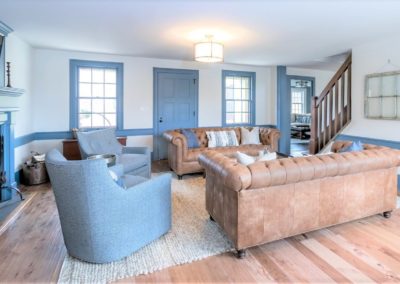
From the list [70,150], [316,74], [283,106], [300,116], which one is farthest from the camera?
[300,116]

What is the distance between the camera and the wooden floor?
1.97 metres

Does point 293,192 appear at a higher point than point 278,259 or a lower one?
higher

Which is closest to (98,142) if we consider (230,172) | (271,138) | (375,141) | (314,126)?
(230,172)

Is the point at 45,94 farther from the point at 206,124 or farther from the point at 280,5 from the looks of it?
the point at 280,5

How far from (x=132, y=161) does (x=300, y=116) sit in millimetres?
9083

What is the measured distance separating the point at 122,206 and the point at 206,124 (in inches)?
175

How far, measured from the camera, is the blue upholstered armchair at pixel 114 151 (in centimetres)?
380

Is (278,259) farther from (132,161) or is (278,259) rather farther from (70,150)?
(70,150)

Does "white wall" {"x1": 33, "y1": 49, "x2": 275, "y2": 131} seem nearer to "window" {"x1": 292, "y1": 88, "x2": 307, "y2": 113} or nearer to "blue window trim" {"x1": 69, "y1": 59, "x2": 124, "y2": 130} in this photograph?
"blue window trim" {"x1": 69, "y1": 59, "x2": 124, "y2": 130}

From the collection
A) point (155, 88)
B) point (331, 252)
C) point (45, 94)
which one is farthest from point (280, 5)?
point (45, 94)

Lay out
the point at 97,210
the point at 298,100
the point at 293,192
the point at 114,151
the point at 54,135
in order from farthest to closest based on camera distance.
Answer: the point at 298,100 → the point at 54,135 → the point at 114,151 → the point at 293,192 → the point at 97,210

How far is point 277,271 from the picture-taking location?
204 cm

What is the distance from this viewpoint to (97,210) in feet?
6.50

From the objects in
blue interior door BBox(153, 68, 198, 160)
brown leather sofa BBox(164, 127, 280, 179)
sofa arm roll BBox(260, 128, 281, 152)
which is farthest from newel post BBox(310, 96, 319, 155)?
blue interior door BBox(153, 68, 198, 160)
